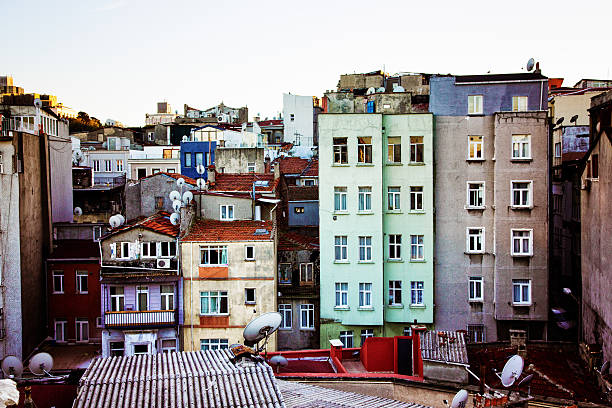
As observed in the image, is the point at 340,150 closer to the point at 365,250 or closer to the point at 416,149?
the point at 416,149

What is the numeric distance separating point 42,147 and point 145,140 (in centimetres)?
3899

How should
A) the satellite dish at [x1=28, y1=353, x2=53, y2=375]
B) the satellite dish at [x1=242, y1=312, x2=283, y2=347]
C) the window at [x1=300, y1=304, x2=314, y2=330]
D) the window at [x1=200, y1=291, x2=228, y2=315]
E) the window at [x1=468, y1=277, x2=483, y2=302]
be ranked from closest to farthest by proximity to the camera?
the satellite dish at [x1=28, y1=353, x2=53, y2=375] < the satellite dish at [x1=242, y1=312, x2=283, y2=347] < the window at [x1=200, y1=291, x2=228, y2=315] < the window at [x1=468, y1=277, x2=483, y2=302] < the window at [x1=300, y1=304, x2=314, y2=330]

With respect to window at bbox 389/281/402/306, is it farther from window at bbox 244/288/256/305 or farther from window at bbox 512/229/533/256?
window at bbox 244/288/256/305

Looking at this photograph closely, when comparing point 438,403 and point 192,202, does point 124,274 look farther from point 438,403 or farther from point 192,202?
point 438,403

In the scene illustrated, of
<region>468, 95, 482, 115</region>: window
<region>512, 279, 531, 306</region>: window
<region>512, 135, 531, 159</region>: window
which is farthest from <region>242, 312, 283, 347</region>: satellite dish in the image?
<region>468, 95, 482, 115</region>: window

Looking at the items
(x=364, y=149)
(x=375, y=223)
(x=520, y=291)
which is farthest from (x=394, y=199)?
(x=520, y=291)

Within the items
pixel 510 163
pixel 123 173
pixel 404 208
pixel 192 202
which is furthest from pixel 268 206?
pixel 123 173

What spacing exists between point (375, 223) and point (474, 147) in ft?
21.6

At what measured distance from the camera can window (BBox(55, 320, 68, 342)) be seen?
37062 millimetres

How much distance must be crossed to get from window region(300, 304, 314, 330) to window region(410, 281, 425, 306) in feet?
18.3

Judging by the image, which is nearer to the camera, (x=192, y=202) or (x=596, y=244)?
(x=596, y=244)

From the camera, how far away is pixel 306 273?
3594cm

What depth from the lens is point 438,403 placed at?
19.3m

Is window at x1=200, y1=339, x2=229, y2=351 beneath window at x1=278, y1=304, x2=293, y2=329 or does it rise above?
beneath
